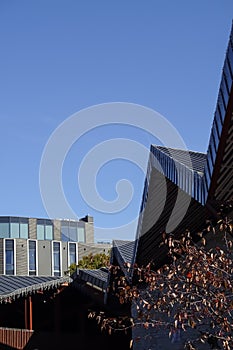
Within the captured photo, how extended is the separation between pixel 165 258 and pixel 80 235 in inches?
2059

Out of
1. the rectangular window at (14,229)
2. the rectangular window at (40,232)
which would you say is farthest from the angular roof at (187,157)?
the rectangular window at (40,232)

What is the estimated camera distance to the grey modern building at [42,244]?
63281 mm

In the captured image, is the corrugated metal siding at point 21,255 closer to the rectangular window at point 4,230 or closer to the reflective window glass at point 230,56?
the rectangular window at point 4,230

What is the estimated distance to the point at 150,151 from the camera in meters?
15.9

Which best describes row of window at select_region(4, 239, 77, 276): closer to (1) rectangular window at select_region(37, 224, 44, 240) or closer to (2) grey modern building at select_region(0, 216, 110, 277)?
(2) grey modern building at select_region(0, 216, 110, 277)

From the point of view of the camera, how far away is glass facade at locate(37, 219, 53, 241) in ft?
218

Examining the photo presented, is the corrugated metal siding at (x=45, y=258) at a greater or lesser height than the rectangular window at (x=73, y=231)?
lesser

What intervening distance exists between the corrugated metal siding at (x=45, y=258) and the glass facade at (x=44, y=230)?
59cm

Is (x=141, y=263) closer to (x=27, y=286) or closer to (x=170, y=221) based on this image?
(x=170, y=221)

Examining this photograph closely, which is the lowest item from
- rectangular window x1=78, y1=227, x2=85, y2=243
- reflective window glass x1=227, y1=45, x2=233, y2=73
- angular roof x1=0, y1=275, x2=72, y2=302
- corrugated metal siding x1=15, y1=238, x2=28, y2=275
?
angular roof x1=0, y1=275, x2=72, y2=302

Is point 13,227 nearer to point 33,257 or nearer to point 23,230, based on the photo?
point 23,230

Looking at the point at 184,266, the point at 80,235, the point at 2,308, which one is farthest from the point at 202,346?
the point at 80,235

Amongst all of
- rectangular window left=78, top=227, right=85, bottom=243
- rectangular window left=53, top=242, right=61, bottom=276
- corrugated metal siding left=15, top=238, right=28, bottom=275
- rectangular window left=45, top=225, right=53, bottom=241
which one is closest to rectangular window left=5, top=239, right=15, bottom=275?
corrugated metal siding left=15, top=238, right=28, bottom=275

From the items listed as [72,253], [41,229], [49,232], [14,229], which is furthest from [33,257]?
[72,253]
